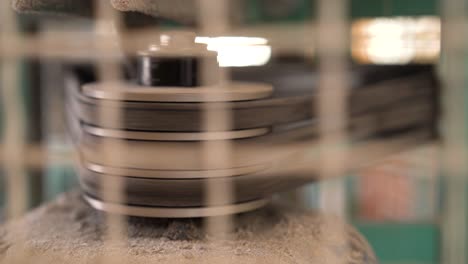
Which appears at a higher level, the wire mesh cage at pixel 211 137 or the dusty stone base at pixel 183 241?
the wire mesh cage at pixel 211 137

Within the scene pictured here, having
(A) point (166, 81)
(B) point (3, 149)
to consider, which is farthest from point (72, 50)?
(A) point (166, 81)

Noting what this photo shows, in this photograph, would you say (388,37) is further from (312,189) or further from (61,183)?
(61,183)

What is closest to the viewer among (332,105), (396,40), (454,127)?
(332,105)

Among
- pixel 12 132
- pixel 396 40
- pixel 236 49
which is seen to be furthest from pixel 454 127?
pixel 12 132

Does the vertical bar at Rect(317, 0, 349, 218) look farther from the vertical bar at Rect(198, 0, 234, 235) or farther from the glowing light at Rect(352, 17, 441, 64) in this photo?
the glowing light at Rect(352, 17, 441, 64)

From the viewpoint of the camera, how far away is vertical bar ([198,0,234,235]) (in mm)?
431

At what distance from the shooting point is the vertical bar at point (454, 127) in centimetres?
63

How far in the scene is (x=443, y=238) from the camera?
0.79m

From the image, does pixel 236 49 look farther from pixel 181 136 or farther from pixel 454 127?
pixel 454 127

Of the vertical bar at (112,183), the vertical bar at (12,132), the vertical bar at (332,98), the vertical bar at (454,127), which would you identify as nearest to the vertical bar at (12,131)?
the vertical bar at (12,132)

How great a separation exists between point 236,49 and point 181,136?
0.34ft

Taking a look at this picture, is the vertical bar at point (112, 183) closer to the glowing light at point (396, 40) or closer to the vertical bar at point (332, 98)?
the vertical bar at point (332, 98)

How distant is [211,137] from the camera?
0.43 meters

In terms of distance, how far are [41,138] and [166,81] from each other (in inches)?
20.6
